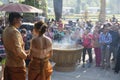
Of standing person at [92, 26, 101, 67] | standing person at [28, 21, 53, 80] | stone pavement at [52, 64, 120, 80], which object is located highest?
standing person at [28, 21, 53, 80]

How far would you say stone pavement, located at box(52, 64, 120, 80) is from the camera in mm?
9188

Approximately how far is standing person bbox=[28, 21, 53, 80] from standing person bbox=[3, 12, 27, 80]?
389 mm

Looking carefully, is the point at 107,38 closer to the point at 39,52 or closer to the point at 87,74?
the point at 87,74

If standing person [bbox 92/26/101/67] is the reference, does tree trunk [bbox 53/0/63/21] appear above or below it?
above

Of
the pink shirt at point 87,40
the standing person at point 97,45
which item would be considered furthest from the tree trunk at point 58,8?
the pink shirt at point 87,40

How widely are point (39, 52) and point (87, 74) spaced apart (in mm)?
4681

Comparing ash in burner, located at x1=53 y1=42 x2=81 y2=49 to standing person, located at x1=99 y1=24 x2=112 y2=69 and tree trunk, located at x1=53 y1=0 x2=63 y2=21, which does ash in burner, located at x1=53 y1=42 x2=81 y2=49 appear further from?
tree trunk, located at x1=53 y1=0 x2=63 y2=21

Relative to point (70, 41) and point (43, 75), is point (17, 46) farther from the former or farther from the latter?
point (70, 41)

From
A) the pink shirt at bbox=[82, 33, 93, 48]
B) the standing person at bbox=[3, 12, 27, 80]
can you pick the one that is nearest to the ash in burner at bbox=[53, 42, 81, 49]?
the pink shirt at bbox=[82, 33, 93, 48]

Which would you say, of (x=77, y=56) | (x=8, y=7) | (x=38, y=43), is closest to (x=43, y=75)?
(x=38, y=43)

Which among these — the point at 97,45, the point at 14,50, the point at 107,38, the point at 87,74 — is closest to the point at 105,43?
the point at 107,38

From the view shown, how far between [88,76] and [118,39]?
2053 millimetres

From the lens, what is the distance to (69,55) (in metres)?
9.92

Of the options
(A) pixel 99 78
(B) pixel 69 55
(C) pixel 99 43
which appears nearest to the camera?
(A) pixel 99 78
